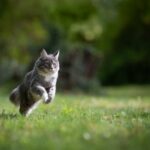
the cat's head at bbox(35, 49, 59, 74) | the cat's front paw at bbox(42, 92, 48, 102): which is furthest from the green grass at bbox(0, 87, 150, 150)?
the cat's head at bbox(35, 49, 59, 74)

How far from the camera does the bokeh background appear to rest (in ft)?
125

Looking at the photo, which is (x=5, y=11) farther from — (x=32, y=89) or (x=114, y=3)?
(x=32, y=89)

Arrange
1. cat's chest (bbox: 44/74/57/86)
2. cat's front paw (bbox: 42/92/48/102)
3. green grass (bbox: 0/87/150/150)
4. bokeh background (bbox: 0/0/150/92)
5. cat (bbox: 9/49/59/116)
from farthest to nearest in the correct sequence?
1. bokeh background (bbox: 0/0/150/92)
2. cat's chest (bbox: 44/74/57/86)
3. cat (bbox: 9/49/59/116)
4. cat's front paw (bbox: 42/92/48/102)
5. green grass (bbox: 0/87/150/150)

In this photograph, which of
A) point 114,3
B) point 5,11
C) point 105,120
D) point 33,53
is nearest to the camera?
point 105,120

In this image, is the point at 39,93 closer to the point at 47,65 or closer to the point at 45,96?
the point at 45,96

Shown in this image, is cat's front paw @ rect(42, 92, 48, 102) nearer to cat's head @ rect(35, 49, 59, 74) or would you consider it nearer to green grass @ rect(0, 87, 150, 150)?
green grass @ rect(0, 87, 150, 150)

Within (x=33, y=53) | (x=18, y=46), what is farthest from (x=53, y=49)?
(x=18, y=46)

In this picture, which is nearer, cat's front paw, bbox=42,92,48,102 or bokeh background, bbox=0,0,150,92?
cat's front paw, bbox=42,92,48,102

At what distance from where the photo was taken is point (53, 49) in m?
33.1

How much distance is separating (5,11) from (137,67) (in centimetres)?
912

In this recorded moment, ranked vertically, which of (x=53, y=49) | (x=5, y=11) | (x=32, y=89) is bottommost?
(x=32, y=89)

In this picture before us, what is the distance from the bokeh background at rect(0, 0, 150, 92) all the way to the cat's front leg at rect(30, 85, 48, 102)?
21680 millimetres

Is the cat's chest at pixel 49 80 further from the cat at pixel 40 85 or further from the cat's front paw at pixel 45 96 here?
the cat's front paw at pixel 45 96

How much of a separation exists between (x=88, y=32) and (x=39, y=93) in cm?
2827
